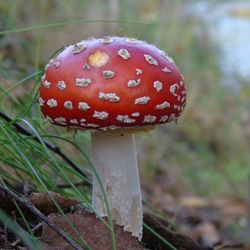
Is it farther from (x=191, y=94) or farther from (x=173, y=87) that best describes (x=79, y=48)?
Answer: (x=191, y=94)

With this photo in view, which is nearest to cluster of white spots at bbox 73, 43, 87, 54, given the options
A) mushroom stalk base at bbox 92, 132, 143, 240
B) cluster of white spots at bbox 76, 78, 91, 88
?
cluster of white spots at bbox 76, 78, 91, 88

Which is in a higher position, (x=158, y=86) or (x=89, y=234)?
(x=158, y=86)

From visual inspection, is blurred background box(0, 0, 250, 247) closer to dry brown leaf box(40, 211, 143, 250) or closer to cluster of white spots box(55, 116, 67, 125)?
cluster of white spots box(55, 116, 67, 125)

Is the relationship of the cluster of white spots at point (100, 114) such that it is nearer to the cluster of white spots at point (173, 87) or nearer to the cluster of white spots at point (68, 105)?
the cluster of white spots at point (68, 105)

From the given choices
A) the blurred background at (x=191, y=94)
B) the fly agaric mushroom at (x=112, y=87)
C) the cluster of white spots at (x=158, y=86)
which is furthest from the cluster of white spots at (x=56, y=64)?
the blurred background at (x=191, y=94)

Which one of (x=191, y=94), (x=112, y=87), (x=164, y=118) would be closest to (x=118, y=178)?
(x=164, y=118)

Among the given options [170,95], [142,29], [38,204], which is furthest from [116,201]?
[142,29]
